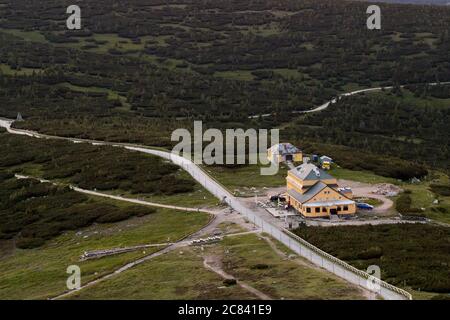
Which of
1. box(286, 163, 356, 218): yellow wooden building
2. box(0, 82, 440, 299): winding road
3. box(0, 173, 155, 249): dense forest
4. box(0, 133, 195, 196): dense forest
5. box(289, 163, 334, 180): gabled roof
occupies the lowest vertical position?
box(0, 173, 155, 249): dense forest

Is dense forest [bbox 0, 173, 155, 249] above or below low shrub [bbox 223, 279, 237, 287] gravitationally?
below

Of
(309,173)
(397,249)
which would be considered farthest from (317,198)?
(397,249)

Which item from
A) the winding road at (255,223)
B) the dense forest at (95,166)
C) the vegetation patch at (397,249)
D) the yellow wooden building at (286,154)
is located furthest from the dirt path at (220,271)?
the yellow wooden building at (286,154)

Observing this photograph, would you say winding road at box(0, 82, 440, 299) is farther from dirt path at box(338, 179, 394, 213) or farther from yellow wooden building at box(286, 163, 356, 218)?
dirt path at box(338, 179, 394, 213)

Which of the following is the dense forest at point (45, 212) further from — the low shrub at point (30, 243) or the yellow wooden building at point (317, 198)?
the yellow wooden building at point (317, 198)

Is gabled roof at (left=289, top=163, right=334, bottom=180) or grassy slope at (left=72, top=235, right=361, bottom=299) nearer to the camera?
grassy slope at (left=72, top=235, right=361, bottom=299)

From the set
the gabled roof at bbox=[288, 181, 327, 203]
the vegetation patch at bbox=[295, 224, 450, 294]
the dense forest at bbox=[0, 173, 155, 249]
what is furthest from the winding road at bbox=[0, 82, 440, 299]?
the gabled roof at bbox=[288, 181, 327, 203]

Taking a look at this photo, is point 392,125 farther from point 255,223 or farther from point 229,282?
point 229,282
